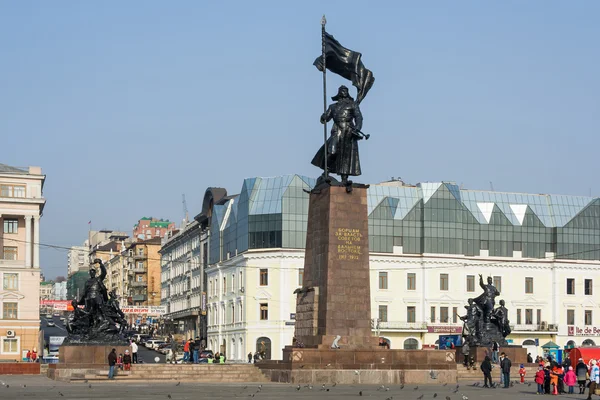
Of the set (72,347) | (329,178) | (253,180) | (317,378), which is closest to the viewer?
(317,378)

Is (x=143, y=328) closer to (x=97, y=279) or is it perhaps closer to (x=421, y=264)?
(x=421, y=264)

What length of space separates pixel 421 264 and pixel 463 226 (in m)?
5.00

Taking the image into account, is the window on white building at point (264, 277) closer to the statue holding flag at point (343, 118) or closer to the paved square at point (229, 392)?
the statue holding flag at point (343, 118)

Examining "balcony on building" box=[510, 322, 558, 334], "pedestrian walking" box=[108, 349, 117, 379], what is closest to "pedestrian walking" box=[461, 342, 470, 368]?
"pedestrian walking" box=[108, 349, 117, 379]

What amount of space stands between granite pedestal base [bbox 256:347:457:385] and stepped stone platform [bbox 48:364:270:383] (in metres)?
2.77

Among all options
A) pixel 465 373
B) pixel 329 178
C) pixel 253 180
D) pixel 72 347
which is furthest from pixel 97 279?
pixel 253 180

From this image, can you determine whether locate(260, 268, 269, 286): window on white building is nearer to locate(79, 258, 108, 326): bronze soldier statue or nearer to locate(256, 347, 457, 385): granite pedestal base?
locate(79, 258, 108, 326): bronze soldier statue

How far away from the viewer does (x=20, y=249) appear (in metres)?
94.0

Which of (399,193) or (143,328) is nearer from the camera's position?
(399,193)

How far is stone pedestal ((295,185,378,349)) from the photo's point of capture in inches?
1588

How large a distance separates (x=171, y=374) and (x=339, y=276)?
820 centimetres

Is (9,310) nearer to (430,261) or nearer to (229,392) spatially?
(430,261)

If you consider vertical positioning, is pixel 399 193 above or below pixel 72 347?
above

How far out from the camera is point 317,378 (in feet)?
128
